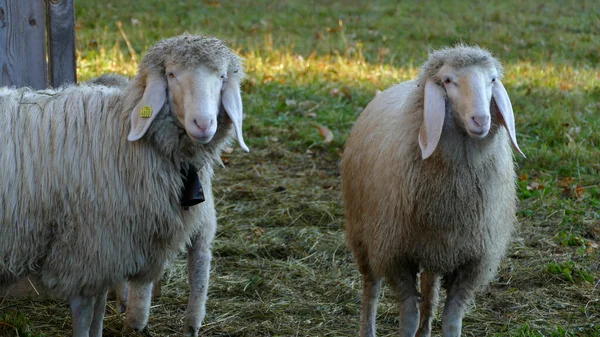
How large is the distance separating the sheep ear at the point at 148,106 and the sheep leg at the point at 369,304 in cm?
141

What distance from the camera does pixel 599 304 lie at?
4461 mm

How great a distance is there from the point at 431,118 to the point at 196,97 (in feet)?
3.25

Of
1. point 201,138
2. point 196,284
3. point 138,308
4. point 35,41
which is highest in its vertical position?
point 35,41

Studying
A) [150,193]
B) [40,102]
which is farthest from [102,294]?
[40,102]

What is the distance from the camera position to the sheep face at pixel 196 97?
3.29 meters

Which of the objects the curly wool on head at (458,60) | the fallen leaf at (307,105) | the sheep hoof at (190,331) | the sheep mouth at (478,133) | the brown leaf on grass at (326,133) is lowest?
the sheep hoof at (190,331)

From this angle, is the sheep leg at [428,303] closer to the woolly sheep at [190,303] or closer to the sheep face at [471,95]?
the sheep face at [471,95]

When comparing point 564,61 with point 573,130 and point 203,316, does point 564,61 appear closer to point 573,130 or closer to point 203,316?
point 573,130

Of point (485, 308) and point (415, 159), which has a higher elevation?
point (415, 159)

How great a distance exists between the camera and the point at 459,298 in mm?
3812

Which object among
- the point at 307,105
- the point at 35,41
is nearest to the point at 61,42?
the point at 35,41

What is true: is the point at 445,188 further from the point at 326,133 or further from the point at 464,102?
the point at 326,133

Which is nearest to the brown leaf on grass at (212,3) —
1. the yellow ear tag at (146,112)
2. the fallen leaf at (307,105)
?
the fallen leaf at (307,105)

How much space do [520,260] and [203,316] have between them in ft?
6.59
